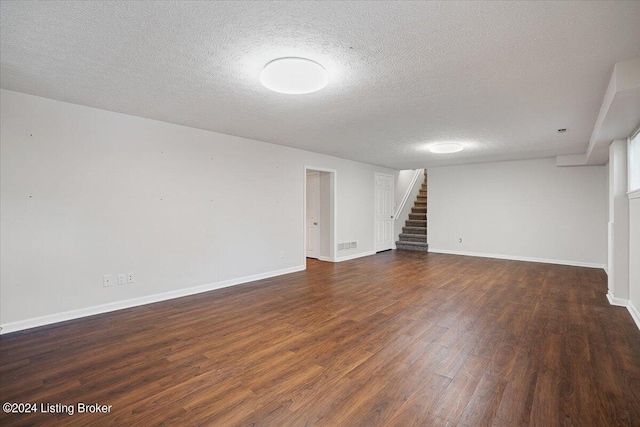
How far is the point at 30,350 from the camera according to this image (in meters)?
2.70

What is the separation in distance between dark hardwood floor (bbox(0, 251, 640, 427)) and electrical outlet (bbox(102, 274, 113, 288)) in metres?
0.37

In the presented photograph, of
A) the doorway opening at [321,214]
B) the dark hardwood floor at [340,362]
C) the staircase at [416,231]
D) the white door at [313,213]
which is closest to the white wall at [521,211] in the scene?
the staircase at [416,231]

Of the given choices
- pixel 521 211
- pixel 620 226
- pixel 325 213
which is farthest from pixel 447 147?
pixel 521 211

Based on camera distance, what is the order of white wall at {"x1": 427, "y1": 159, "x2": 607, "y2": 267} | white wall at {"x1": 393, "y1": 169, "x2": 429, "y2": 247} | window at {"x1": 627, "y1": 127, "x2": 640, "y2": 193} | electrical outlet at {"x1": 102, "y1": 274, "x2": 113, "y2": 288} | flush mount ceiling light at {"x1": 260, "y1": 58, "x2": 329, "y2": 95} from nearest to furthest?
flush mount ceiling light at {"x1": 260, "y1": 58, "x2": 329, "y2": 95} → window at {"x1": 627, "y1": 127, "x2": 640, "y2": 193} → electrical outlet at {"x1": 102, "y1": 274, "x2": 113, "y2": 288} → white wall at {"x1": 427, "y1": 159, "x2": 607, "y2": 267} → white wall at {"x1": 393, "y1": 169, "x2": 429, "y2": 247}

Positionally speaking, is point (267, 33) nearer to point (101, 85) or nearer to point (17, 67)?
A: point (101, 85)

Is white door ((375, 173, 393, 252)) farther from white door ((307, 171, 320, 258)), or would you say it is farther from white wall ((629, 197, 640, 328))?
white wall ((629, 197, 640, 328))

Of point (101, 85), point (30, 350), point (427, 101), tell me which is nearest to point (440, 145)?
point (427, 101)

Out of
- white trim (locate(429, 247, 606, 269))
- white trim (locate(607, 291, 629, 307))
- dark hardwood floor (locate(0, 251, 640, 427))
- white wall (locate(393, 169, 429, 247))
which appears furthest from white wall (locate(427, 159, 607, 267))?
white trim (locate(607, 291, 629, 307))

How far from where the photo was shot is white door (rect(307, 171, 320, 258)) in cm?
748

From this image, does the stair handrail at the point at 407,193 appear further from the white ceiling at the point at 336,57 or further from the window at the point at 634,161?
the window at the point at 634,161

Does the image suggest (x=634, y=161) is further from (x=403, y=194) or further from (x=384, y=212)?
(x=403, y=194)

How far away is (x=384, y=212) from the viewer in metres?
8.86

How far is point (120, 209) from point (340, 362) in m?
→ 3.26

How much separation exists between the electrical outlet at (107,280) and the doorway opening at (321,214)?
14.2 feet
